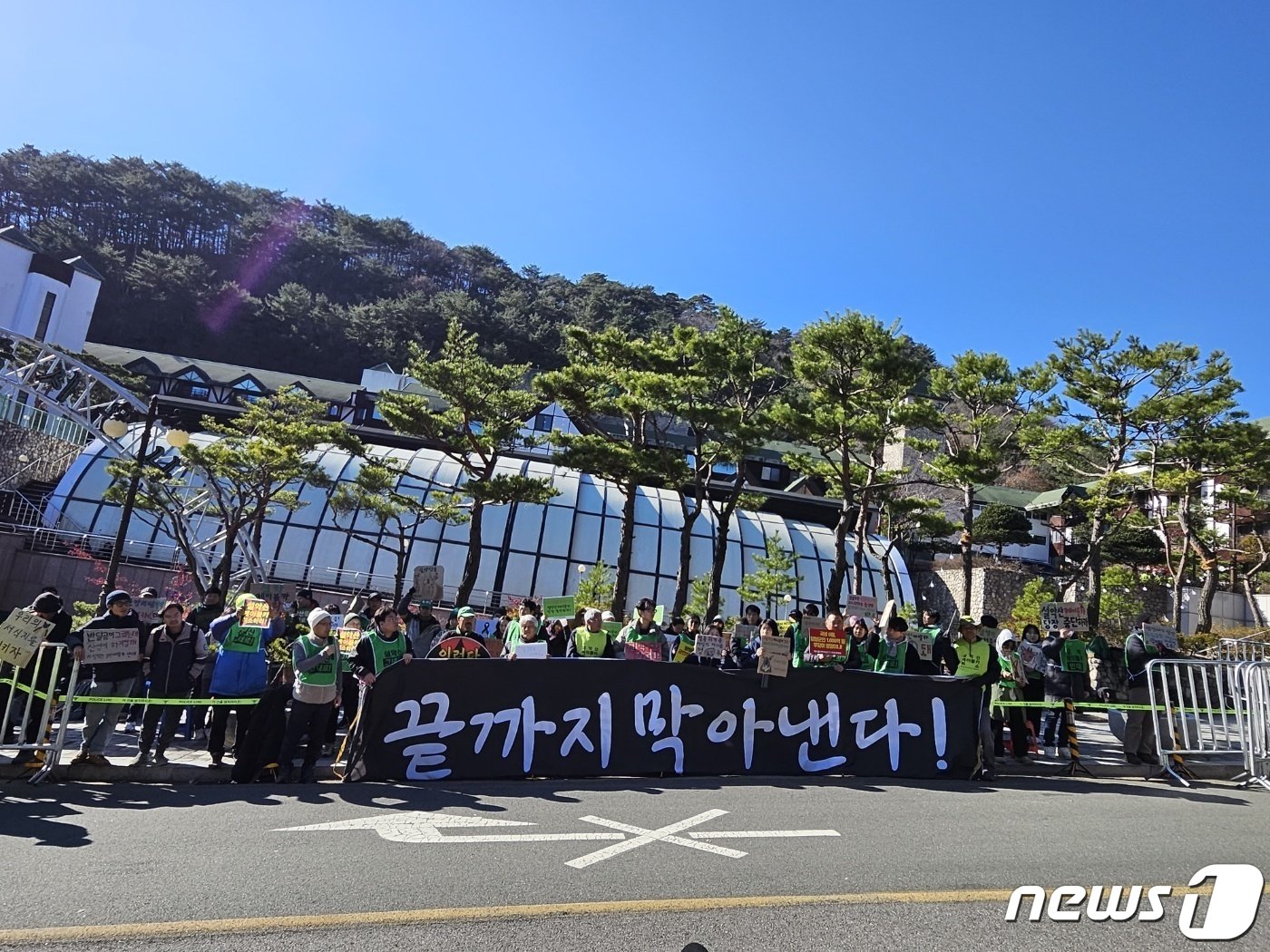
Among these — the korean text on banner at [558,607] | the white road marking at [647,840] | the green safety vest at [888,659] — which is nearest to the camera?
the white road marking at [647,840]

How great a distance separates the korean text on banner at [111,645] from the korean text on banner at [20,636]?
47 cm

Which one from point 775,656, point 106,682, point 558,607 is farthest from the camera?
point 558,607

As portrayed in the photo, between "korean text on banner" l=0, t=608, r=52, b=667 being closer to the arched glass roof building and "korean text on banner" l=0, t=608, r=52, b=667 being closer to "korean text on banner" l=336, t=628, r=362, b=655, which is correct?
"korean text on banner" l=336, t=628, r=362, b=655

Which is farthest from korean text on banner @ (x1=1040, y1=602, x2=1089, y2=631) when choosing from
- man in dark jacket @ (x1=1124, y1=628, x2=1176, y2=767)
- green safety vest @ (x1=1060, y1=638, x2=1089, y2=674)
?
man in dark jacket @ (x1=1124, y1=628, x2=1176, y2=767)

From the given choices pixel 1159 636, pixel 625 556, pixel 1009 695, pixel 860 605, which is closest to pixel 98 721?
pixel 1009 695

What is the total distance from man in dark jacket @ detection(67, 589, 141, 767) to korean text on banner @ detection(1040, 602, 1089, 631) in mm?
13671

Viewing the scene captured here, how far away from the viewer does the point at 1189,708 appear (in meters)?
10.2

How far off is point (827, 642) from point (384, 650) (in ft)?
17.4

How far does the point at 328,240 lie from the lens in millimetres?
92625

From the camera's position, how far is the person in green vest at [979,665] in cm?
960

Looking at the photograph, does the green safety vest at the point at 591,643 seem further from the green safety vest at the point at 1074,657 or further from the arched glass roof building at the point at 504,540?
the arched glass roof building at the point at 504,540

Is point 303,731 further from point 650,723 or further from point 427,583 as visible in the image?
point 427,583

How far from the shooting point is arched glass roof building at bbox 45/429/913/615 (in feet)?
103

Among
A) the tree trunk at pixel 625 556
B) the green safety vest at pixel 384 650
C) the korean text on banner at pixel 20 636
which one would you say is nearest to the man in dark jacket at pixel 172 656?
the korean text on banner at pixel 20 636
